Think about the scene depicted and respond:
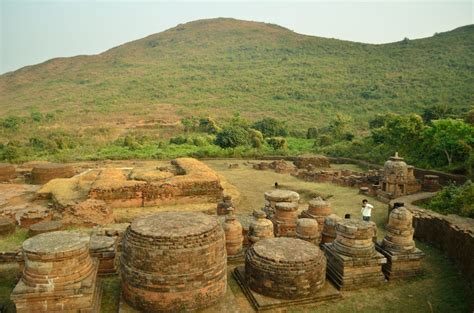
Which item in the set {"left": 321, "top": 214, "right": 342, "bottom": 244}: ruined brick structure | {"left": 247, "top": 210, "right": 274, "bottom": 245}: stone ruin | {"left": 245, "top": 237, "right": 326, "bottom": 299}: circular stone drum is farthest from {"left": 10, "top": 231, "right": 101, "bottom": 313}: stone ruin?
{"left": 321, "top": 214, "right": 342, "bottom": 244}: ruined brick structure

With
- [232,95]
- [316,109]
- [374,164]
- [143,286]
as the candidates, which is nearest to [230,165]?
[374,164]

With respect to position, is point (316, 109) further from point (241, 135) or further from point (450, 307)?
point (450, 307)

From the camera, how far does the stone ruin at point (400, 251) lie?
8133 millimetres

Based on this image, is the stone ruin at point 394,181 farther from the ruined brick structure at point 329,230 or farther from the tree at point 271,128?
the tree at point 271,128

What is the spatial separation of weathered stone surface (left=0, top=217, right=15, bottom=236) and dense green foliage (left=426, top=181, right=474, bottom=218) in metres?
12.5

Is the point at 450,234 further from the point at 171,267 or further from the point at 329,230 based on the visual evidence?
the point at 171,267

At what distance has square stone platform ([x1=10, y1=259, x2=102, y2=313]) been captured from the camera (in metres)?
5.82

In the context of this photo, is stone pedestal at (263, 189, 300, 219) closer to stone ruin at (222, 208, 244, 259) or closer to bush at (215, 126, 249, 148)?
stone ruin at (222, 208, 244, 259)

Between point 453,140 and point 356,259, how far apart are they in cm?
1249

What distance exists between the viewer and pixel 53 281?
5.94m

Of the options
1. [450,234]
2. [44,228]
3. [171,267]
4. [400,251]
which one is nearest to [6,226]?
[44,228]

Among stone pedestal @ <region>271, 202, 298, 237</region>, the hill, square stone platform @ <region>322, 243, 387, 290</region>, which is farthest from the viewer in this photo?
the hill

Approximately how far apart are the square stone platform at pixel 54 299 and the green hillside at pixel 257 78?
4225 centimetres

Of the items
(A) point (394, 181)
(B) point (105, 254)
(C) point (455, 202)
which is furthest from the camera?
(A) point (394, 181)
